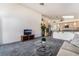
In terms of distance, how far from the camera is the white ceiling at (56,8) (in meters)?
1.78

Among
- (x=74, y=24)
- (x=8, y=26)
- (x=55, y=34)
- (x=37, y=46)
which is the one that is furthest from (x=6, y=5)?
(x=74, y=24)

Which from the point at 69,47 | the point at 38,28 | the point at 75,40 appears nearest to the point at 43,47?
the point at 38,28

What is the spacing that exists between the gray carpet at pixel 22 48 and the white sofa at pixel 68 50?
8cm

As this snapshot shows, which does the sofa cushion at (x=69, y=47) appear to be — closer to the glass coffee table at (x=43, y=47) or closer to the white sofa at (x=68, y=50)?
the white sofa at (x=68, y=50)

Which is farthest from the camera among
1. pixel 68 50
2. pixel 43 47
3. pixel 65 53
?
pixel 43 47

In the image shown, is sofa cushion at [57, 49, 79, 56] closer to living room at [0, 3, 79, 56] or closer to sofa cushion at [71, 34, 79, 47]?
living room at [0, 3, 79, 56]

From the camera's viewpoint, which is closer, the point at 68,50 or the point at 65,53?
the point at 65,53

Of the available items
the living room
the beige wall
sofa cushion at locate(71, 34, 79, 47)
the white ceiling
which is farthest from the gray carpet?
the white ceiling

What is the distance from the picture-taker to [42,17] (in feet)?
6.41

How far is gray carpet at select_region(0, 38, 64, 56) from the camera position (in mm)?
1766

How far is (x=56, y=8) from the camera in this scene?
6.15 ft

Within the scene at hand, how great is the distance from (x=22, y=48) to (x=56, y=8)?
3.21 feet

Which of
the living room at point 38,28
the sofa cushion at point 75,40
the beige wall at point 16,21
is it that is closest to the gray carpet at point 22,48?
the living room at point 38,28

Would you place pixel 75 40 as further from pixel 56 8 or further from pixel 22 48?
pixel 22 48
